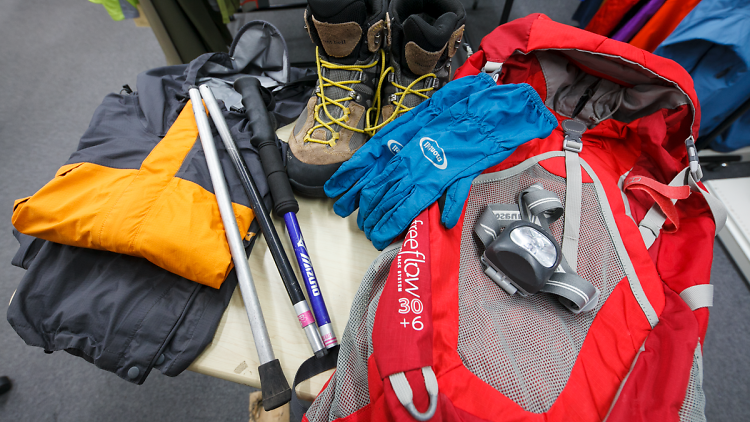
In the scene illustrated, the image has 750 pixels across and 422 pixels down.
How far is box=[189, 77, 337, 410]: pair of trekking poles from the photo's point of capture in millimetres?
453

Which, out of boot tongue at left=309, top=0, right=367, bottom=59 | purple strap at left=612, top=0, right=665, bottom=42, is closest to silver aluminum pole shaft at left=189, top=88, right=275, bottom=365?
boot tongue at left=309, top=0, right=367, bottom=59

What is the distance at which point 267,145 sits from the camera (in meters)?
0.61

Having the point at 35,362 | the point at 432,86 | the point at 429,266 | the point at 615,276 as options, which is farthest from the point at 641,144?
the point at 35,362

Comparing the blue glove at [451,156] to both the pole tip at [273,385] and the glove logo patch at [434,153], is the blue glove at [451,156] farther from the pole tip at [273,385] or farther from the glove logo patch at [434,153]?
the pole tip at [273,385]

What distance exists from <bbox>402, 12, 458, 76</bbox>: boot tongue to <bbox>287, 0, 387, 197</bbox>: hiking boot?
0.21ft

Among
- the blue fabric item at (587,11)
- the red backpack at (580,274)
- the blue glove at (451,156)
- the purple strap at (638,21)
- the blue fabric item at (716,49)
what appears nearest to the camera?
the red backpack at (580,274)

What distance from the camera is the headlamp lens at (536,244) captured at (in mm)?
444

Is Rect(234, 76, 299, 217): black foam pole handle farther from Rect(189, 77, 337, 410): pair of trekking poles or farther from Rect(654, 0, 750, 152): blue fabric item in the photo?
Rect(654, 0, 750, 152): blue fabric item

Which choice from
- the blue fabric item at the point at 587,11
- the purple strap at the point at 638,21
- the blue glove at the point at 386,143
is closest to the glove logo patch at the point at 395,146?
the blue glove at the point at 386,143

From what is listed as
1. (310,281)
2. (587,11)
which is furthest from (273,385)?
(587,11)

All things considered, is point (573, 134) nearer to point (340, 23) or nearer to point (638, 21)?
point (340, 23)

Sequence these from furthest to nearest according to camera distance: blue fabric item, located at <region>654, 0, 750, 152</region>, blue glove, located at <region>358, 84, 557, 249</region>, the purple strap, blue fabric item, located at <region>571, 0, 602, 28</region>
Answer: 1. blue fabric item, located at <region>571, 0, 602, 28</region>
2. the purple strap
3. blue fabric item, located at <region>654, 0, 750, 152</region>
4. blue glove, located at <region>358, 84, 557, 249</region>

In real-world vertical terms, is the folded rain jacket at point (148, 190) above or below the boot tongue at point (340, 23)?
below

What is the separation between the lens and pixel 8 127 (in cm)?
125
